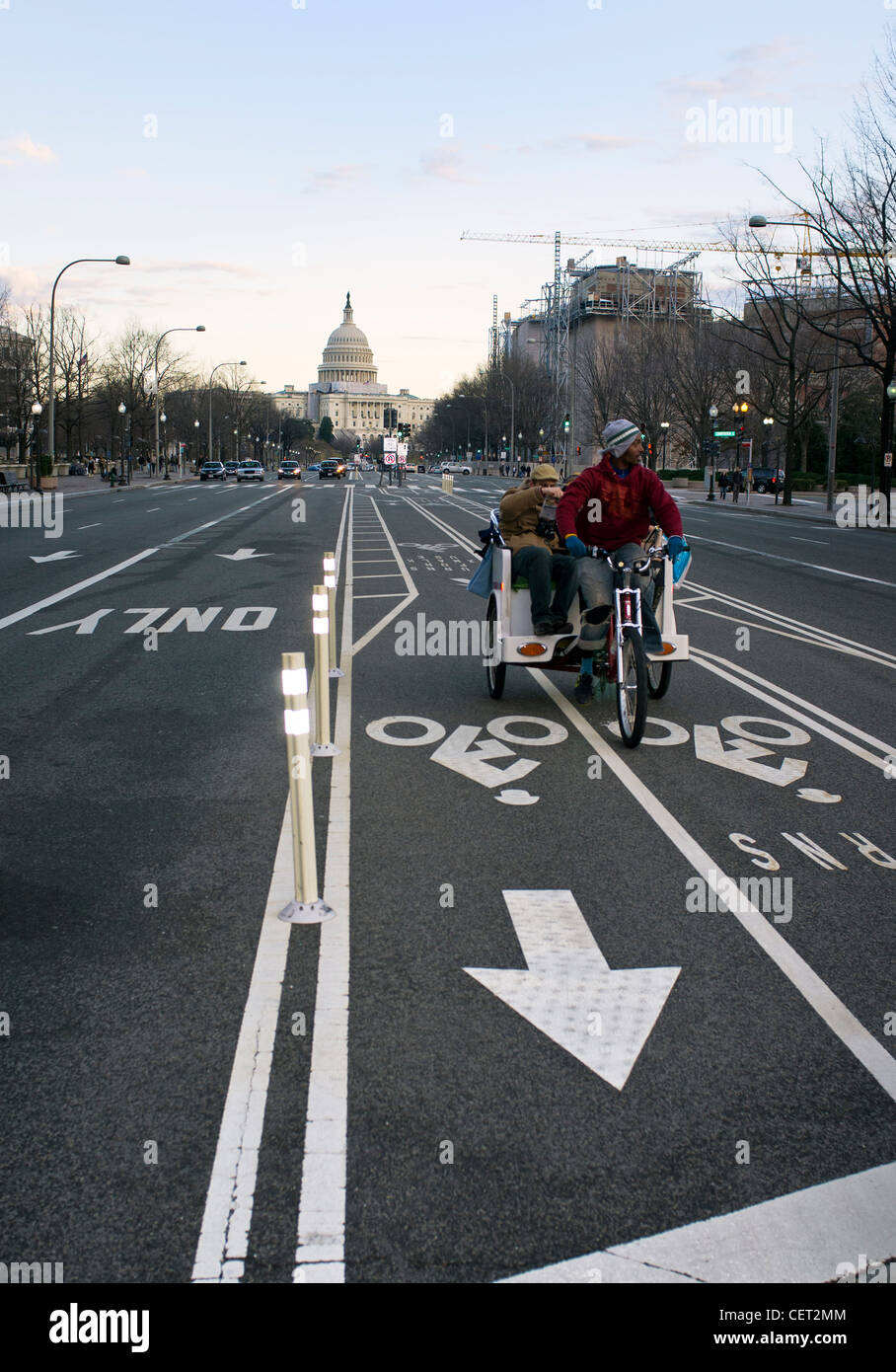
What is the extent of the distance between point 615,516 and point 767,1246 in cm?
656

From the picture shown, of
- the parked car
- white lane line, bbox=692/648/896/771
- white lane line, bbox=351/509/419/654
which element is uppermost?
the parked car

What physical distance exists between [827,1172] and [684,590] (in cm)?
1615

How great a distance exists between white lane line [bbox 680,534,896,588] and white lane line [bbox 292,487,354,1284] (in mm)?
16470

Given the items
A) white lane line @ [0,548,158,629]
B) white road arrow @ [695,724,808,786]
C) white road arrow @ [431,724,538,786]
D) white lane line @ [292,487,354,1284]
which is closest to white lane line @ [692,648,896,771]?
white road arrow @ [695,724,808,786]

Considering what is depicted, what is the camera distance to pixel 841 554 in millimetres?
26688

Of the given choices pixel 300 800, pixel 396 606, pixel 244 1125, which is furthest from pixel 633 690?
pixel 396 606

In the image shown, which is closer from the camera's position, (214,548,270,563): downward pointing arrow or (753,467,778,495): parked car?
(214,548,270,563): downward pointing arrow

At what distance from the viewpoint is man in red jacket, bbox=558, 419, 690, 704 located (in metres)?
8.85

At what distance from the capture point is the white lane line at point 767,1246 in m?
3.01

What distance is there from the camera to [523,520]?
9781 mm

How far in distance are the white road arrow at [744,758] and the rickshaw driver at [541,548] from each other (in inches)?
Result: 52.1

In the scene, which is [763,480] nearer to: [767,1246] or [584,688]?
[584,688]

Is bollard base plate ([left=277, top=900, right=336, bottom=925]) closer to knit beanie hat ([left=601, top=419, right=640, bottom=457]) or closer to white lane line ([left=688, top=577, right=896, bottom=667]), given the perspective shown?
knit beanie hat ([left=601, top=419, right=640, bottom=457])
